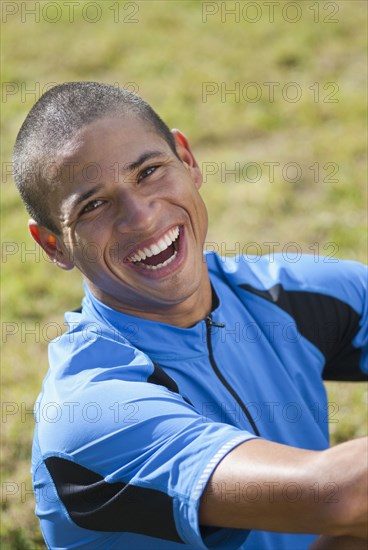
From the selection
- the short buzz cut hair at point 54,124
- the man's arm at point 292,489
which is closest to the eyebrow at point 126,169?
the short buzz cut hair at point 54,124

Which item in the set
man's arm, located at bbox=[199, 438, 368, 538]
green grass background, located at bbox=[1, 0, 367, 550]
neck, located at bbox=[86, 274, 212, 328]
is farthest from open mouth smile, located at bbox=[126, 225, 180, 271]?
green grass background, located at bbox=[1, 0, 367, 550]

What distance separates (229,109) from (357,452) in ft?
14.9

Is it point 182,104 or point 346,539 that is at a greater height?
point 346,539

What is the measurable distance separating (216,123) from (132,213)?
12.1 feet

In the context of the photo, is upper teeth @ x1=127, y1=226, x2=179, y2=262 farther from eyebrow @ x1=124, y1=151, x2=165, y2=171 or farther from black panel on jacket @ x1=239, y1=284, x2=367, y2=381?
black panel on jacket @ x1=239, y1=284, x2=367, y2=381

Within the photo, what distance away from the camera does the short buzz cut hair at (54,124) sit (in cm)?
237

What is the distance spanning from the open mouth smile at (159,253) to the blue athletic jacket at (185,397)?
0.16 meters

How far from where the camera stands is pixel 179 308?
8.24 feet

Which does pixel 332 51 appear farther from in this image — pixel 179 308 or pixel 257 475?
pixel 257 475

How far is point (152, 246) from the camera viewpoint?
7.96ft

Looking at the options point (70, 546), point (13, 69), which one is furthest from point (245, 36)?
point (70, 546)

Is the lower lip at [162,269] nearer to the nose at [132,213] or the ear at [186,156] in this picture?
the nose at [132,213]

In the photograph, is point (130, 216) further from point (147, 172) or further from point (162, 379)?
point (162, 379)

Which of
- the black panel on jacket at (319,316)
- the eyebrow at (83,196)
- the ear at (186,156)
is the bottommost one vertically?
the black panel on jacket at (319,316)
